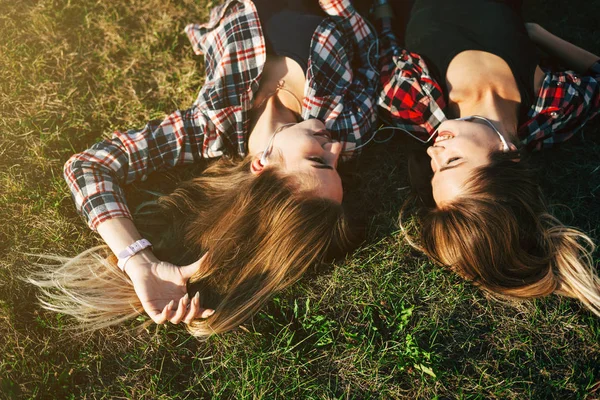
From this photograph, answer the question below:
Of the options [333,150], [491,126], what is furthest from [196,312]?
[491,126]

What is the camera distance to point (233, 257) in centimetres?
300

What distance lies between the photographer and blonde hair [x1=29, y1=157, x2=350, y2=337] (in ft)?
9.80

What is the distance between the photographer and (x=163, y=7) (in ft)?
13.6

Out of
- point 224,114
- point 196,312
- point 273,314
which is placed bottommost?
point 273,314

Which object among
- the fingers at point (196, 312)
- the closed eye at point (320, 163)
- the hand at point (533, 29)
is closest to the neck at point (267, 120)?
the closed eye at point (320, 163)

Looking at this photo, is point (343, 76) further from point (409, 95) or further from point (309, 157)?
point (309, 157)

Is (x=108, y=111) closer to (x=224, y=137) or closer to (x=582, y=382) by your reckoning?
(x=224, y=137)

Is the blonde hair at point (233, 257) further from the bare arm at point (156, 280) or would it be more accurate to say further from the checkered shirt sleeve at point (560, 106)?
the checkered shirt sleeve at point (560, 106)

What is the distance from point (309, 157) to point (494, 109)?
152cm

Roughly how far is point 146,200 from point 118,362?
125 cm

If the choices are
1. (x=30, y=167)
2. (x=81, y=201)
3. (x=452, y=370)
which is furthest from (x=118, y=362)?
(x=452, y=370)

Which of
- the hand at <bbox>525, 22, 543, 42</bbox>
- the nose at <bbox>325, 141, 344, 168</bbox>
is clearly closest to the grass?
the nose at <bbox>325, 141, 344, 168</bbox>

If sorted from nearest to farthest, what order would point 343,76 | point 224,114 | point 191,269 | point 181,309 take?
point 181,309 < point 191,269 < point 224,114 < point 343,76

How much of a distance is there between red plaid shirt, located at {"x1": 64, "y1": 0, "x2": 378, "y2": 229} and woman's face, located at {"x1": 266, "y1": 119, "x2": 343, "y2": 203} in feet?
1.18
